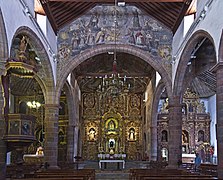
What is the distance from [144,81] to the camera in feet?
107

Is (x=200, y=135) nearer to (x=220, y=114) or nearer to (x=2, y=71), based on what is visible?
(x=220, y=114)

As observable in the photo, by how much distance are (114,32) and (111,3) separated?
6.07ft

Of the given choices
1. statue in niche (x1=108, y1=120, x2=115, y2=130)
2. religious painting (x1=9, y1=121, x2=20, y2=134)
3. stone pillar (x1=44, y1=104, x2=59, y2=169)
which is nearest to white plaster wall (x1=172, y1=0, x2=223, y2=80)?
religious painting (x1=9, y1=121, x2=20, y2=134)

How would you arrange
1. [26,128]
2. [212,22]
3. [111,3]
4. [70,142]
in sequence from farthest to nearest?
[70,142] < [111,3] < [212,22] < [26,128]

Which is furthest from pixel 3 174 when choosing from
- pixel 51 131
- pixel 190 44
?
pixel 190 44

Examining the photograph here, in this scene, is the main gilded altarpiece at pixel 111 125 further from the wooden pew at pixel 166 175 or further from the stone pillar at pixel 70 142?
the wooden pew at pixel 166 175

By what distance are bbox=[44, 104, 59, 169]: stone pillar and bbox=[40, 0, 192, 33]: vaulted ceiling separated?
167 inches

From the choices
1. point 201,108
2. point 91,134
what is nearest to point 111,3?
point 201,108

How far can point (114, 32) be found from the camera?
21.3 meters

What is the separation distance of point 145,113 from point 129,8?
43.7 ft

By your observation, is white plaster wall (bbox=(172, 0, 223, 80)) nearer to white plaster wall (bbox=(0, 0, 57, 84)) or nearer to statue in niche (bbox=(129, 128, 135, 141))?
white plaster wall (bbox=(0, 0, 57, 84))

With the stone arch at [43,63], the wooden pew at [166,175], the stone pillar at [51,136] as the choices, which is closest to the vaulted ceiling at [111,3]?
the stone arch at [43,63]

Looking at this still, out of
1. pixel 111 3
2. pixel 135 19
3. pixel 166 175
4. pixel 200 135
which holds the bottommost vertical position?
pixel 166 175

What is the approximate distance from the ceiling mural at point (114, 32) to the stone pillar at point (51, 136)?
2.68 meters
